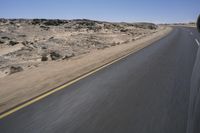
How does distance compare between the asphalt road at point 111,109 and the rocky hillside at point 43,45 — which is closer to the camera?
the asphalt road at point 111,109

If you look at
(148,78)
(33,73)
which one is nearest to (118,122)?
(148,78)

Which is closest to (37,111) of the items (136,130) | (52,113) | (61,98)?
(52,113)

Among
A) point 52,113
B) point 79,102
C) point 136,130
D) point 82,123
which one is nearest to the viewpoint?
point 136,130

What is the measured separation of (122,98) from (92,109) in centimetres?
116

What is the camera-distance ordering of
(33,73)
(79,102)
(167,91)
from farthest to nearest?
(33,73), (167,91), (79,102)

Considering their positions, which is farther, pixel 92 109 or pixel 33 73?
pixel 33 73

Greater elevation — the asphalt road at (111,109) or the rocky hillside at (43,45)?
the asphalt road at (111,109)

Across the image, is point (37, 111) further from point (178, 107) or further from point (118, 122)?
point (178, 107)

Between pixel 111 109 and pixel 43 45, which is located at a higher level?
pixel 111 109

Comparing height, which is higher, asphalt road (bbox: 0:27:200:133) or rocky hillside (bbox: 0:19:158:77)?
asphalt road (bbox: 0:27:200:133)

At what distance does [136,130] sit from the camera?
4.30 m

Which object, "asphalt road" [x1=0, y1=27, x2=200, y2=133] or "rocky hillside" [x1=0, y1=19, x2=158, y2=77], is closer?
"asphalt road" [x1=0, y1=27, x2=200, y2=133]

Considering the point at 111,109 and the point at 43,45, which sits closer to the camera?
the point at 111,109

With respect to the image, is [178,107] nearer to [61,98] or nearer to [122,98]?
[122,98]
